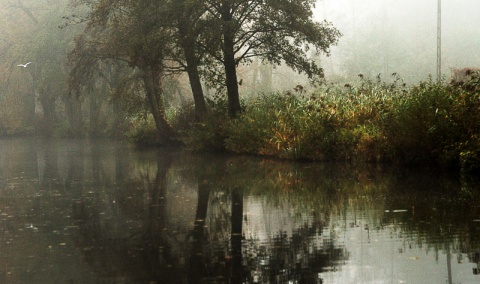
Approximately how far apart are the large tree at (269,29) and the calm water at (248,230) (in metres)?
10.1

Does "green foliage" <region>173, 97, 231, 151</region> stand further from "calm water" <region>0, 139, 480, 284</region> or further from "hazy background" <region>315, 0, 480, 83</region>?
"hazy background" <region>315, 0, 480, 83</region>

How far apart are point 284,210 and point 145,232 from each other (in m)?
2.56

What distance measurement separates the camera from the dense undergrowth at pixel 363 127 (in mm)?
15953

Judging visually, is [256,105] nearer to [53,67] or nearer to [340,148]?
[340,148]

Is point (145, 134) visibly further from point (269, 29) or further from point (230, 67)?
point (269, 29)

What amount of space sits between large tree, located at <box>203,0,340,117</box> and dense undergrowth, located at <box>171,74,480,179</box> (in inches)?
71.7

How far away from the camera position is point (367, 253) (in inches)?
305

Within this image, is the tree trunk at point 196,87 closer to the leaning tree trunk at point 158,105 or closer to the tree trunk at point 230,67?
the tree trunk at point 230,67

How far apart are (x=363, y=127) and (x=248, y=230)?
1079 cm

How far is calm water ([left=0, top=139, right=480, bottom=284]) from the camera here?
278 inches

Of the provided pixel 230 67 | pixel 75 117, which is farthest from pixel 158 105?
pixel 75 117

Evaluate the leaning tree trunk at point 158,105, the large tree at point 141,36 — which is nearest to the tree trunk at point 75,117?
the leaning tree trunk at point 158,105

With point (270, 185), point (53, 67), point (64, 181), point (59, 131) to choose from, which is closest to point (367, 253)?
point (270, 185)

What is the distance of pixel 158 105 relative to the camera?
34.2 metres
